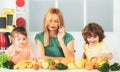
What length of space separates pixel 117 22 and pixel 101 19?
0.12 metres

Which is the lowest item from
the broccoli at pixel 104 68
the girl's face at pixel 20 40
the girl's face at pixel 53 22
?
the broccoli at pixel 104 68

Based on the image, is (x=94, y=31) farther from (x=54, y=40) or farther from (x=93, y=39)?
(x=54, y=40)

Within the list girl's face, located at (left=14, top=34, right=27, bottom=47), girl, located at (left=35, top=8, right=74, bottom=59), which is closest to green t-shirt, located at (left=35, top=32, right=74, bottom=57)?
girl, located at (left=35, top=8, right=74, bottom=59)

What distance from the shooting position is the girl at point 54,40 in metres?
1.86

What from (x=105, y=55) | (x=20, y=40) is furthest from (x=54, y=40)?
(x=105, y=55)

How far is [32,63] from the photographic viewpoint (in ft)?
6.00

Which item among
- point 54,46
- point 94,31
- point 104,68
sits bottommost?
point 104,68

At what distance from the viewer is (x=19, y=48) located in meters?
1.90

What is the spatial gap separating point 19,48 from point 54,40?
222mm

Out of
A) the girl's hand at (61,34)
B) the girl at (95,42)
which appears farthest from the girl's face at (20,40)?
the girl at (95,42)

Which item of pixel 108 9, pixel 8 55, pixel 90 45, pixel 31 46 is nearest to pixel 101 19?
pixel 108 9

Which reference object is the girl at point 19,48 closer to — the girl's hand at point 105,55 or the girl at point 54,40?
the girl at point 54,40

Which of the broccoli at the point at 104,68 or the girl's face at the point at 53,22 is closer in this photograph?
the broccoli at the point at 104,68

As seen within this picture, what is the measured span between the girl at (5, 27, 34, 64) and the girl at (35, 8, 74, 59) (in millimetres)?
71
